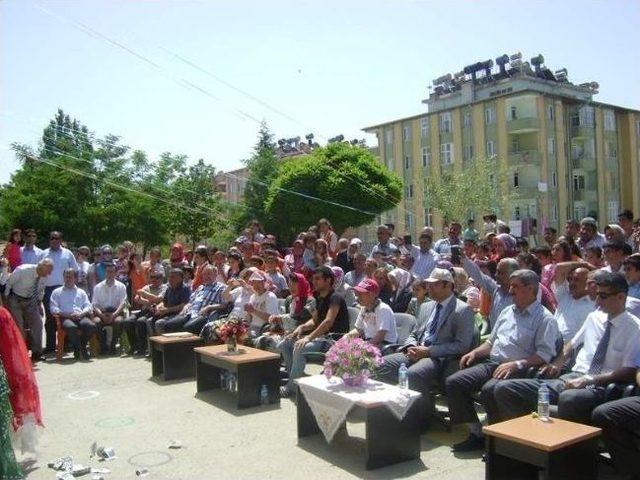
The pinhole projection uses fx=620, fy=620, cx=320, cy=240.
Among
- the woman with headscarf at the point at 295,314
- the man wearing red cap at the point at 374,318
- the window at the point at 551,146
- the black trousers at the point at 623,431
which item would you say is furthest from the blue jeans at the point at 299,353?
the window at the point at 551,146

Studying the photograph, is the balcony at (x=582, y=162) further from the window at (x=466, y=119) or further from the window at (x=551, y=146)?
the window at (x=466, y=119)

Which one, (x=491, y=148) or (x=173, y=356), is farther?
(x=491, y=148)

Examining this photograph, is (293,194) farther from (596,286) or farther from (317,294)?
(596,286)

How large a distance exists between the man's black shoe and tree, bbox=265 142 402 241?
26131 millimetres

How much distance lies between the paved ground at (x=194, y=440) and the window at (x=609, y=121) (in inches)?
1863

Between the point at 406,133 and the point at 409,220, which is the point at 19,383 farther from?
the point at 406,133

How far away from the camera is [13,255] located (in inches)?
488

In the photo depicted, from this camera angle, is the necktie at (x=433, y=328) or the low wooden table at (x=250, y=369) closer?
the necktie at (x=433, y=328)

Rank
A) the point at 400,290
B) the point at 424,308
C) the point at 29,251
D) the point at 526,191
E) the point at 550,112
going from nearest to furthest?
1. the point at 424,308
2. the point at 400,290
3. the point at 29,251
4. the point at 526,191
5. the point at 550,112

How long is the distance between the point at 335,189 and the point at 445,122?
19282mm

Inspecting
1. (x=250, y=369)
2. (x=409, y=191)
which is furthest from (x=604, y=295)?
(x=409, y=191)

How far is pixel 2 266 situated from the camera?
10.8 meters

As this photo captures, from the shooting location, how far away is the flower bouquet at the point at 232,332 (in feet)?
24.8

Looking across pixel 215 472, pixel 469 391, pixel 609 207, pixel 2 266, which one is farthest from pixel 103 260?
pixel 609 207
